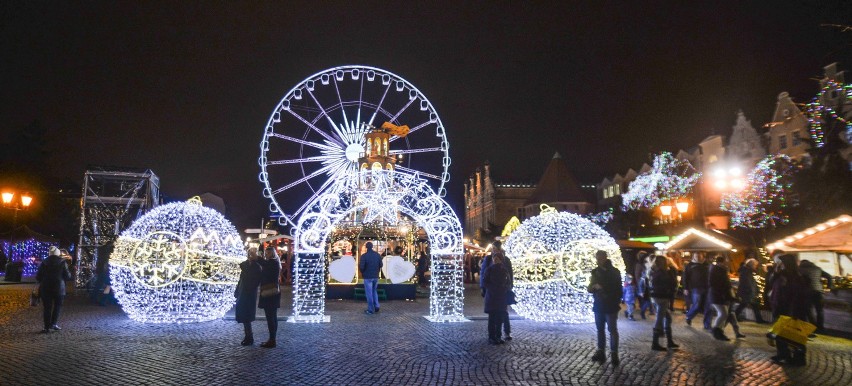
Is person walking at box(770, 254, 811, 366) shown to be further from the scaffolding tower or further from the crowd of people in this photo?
the scaffolding tower

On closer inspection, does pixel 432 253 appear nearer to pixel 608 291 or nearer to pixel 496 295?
pixel 496 295

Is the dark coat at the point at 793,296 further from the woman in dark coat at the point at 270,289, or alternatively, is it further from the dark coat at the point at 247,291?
the dark coat at the point at 247,291

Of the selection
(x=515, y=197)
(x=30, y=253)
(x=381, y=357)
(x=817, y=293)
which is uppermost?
(x=515, y=197)

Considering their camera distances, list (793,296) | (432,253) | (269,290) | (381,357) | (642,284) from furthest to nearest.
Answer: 1. (642,284)
2. (432,253)
3. (269,290)
4. (793,296)
5. (381,357)

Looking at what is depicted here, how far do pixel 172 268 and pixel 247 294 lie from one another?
4.05 metres

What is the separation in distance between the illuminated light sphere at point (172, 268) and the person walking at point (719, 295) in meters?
10.9

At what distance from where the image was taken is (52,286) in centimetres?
1160

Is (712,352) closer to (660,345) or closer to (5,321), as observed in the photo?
(660,345)

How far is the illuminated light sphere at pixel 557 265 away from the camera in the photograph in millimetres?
13750

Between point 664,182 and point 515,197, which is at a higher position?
point 515,197

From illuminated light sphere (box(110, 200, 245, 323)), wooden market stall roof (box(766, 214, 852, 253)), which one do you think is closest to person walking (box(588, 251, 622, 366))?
illuminated light sphere (box(110, 200, 245, 323))

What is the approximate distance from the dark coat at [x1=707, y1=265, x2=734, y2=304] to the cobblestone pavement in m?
0.82

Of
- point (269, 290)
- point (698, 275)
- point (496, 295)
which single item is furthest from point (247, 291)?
point (698, 275)

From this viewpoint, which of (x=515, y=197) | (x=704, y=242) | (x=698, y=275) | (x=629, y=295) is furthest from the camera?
(x=515, y=197)
